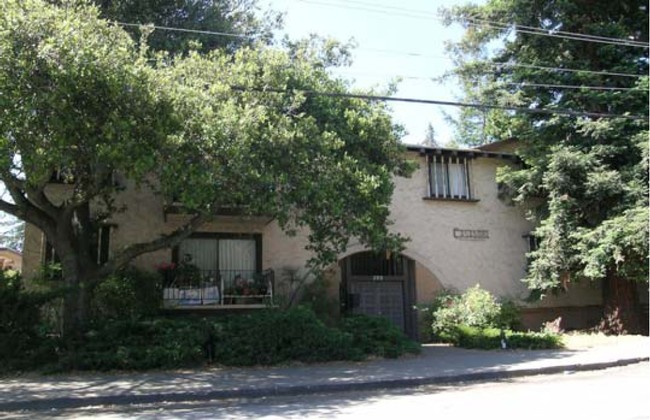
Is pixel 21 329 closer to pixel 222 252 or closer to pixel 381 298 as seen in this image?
pixel 222 252

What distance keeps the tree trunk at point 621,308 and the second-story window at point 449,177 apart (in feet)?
19.1

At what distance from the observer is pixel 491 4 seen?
22.8m

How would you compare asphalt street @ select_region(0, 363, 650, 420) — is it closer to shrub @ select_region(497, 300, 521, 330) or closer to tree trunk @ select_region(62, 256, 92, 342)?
tree trunk @ select_region(62, 256, 92, 342)

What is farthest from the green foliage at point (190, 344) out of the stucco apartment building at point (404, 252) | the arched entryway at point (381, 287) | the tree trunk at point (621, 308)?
the tree trunk at point (621, 308)

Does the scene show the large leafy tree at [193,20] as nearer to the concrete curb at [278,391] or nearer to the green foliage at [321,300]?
the green foliage at [321,300]

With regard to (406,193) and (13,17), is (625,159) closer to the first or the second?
(406,193)

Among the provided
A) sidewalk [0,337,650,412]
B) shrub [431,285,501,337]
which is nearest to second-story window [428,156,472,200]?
shrub [431,285,501,337]

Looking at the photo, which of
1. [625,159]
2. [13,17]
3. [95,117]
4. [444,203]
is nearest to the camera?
[13,17]

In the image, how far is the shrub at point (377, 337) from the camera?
53.0 feet

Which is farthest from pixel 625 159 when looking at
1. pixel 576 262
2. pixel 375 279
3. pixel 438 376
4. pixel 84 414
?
pixel 84 414

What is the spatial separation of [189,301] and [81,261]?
12.1 ft

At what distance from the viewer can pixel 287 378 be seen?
12617 mm

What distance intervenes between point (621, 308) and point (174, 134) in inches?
659

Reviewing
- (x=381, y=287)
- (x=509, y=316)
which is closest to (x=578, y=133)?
(x=509, y=316)
